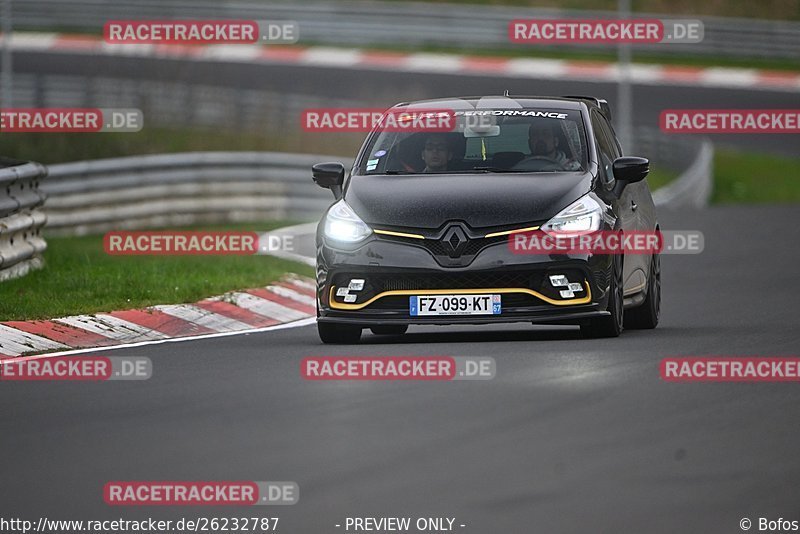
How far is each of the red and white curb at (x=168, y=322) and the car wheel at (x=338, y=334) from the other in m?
1.16

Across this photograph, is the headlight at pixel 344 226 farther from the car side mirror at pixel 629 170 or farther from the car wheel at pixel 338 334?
the car side mirror at pixel 629 170

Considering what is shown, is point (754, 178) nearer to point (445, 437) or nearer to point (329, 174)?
point (329, 174)

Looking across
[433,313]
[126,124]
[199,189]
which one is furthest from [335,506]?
[126,124]

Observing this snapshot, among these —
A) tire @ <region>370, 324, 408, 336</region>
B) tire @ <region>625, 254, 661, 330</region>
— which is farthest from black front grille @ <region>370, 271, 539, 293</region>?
tire @ <region>625, 254, 661, 330</region>

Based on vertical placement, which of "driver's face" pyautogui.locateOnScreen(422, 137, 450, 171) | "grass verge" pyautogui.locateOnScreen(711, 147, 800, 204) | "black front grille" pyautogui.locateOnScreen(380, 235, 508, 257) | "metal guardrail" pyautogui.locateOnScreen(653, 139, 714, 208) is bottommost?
"grass verge" pyautogui.locateOnScreen(711, 147, 800, 204)

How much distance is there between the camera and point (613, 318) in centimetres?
1241

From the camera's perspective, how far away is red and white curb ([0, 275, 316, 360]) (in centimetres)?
1270

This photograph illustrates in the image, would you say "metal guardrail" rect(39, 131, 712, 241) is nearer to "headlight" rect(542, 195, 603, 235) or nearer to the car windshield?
the car windshield

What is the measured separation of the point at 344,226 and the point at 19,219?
4737mm

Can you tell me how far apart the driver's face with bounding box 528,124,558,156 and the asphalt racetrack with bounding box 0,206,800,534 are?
4.25ft

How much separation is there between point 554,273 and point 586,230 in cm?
39

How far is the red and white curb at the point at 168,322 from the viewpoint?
1270 centimetres

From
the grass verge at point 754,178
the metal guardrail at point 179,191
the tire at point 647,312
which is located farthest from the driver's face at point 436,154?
the grass verge at point 754,178

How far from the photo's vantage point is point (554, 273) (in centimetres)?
1204
